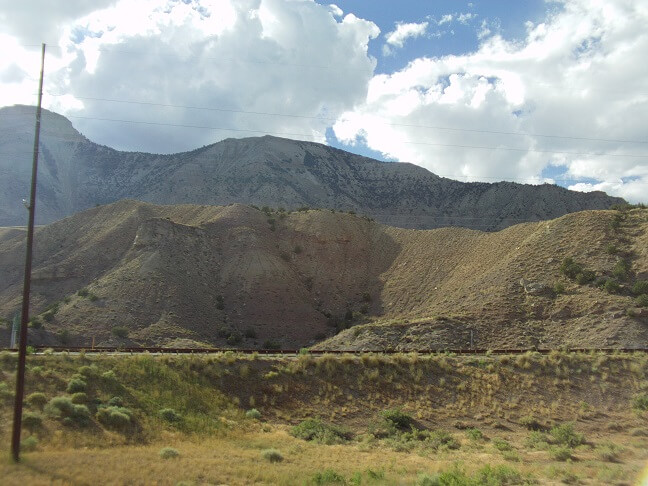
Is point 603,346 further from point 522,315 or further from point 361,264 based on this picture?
point 361,264

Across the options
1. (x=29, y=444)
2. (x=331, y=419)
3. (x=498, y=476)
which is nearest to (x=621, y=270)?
(x=331, y=419)

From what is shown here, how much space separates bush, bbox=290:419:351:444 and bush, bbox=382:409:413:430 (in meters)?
2.11

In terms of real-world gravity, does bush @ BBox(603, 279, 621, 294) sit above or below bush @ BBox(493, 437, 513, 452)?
above

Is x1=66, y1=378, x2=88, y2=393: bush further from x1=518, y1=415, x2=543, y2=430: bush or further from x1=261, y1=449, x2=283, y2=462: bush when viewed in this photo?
x1=518, y1=415, x2=543, y2=430: bush

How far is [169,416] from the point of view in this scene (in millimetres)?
21531

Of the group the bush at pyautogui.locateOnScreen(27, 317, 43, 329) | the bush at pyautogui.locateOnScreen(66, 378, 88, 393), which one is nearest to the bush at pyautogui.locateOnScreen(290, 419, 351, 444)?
the bush at pyautogui.locateOnScreen(66, 378, 88, 393)

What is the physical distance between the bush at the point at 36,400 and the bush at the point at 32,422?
4.15 ft

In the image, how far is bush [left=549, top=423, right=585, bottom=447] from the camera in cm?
2212

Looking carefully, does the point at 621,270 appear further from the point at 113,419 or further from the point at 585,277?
the point at 113,419

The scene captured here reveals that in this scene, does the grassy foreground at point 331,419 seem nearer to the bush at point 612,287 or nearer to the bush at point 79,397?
the bush at point 79,397

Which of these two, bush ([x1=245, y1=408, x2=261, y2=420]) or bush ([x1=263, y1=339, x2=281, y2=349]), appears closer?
bush ([x1=245, y1=408, x2=261, y2=420])

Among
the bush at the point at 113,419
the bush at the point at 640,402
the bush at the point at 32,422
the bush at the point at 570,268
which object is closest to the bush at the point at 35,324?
the bush at the point at 113,419

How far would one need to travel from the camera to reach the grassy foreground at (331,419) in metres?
15.5

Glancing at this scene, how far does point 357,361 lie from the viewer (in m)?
29.8
